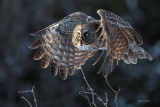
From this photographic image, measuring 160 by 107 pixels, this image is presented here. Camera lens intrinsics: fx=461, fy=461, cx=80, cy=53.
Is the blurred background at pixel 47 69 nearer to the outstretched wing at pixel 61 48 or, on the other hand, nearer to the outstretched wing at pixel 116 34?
the outstretched wing at pixel 61 48

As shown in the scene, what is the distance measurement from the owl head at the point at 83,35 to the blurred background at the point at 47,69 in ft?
15.9

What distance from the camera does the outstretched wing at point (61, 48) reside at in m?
6.20

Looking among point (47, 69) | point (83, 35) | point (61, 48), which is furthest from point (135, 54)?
point (47, 69)

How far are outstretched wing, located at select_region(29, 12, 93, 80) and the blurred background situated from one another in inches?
195

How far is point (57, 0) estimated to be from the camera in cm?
1198

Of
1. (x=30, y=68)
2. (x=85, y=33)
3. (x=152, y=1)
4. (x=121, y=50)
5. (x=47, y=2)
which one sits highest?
(x=47, y=2)

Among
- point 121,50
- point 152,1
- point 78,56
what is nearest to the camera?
point 121,50

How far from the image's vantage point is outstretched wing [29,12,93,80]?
6.20m

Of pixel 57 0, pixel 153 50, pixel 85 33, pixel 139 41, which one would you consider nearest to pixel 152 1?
pixel 153 50

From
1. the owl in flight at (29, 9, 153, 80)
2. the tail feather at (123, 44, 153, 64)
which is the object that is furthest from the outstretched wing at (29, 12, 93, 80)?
the tail feather at (123, 44, 153, 64)

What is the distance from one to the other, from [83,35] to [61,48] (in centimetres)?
41

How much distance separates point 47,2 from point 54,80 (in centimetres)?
213

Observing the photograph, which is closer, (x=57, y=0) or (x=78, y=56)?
(x=78, y=56)

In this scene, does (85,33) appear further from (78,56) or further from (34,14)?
(34,14)
